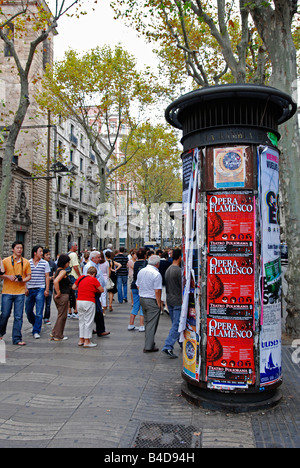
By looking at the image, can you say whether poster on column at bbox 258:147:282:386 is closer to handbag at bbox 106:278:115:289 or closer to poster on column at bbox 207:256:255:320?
poster on column at bbox 207:256:255:320

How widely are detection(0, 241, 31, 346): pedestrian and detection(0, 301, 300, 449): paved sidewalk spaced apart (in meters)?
0.74

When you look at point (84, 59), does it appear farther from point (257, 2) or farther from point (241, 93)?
point (241, 93)

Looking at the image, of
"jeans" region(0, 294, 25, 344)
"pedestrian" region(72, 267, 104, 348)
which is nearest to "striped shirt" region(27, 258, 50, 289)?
"jeans" region(0, 294, 25, 344)

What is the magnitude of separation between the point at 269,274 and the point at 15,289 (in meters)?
4.97

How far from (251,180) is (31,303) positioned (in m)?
5.79

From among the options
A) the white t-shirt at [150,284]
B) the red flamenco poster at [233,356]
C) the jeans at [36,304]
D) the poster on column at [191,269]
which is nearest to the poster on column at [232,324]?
the red flamenco poster at [233,356]

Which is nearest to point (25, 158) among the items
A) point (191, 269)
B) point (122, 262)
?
point (122, 262)

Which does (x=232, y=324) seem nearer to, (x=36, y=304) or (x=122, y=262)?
(x=36, y=304)

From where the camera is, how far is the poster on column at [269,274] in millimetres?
4172

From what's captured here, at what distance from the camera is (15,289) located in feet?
24.1

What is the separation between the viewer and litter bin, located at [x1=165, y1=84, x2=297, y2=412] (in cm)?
411

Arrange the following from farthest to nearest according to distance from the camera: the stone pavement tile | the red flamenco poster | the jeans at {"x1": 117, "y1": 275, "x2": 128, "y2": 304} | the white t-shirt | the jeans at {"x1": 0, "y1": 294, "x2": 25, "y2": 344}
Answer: the jeans at {"x1": 117, "y1": 275, "x2": 128, "y2": 304} < the jeans at {"x1": 0, "y1": 294, "x2": 25, "y2": 344} < the white t-shirt < the red flamenco poster < the stone pavement tile

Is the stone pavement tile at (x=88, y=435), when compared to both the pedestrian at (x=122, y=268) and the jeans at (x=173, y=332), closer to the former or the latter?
the jeans at (x=173, y=332)
